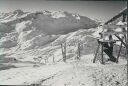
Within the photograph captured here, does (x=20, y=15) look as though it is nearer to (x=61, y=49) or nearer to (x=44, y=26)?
(x=44, y=26)

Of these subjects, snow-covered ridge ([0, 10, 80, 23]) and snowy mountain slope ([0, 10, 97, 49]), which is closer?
snowy mountain slope ([0, 10, 97, 49])

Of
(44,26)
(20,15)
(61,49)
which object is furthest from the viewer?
(20,15)

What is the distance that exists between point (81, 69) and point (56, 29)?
57496 mm

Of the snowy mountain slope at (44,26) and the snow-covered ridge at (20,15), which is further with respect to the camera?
the snow-covered ridge at (20,15)

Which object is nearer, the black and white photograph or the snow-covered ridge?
the black and white photograph

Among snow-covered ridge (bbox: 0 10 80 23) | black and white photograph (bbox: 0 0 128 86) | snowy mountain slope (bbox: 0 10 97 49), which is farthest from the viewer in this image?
snow-covered ridge (bbox: 0 10 80 23)

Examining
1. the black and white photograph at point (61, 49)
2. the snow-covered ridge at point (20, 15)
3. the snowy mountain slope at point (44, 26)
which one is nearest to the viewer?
the black and white photograph at point (61, 49)

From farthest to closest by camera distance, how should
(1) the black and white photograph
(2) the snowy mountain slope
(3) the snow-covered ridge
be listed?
(3) the snow-covered ridge
(2) the snowy mountain slope
(1) the black and white photograph

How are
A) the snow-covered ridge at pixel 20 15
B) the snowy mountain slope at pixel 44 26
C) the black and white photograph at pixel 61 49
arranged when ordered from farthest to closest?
the snow-covered ridge at pixel 20 15 < the snowy mountain slope at pixel 44 26 < the black and white photograph at pixel 61 49

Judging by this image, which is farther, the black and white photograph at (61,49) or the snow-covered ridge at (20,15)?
the snow-covered ridge at (20,15)

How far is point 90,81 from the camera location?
11.0 m

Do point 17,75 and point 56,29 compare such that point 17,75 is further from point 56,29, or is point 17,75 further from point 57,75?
point 56,29

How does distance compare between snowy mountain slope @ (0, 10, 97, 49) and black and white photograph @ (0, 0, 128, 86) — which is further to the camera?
snowy mountain slope @ (0, 10, 97, 49)

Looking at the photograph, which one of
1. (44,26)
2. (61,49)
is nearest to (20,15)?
(44,26)
